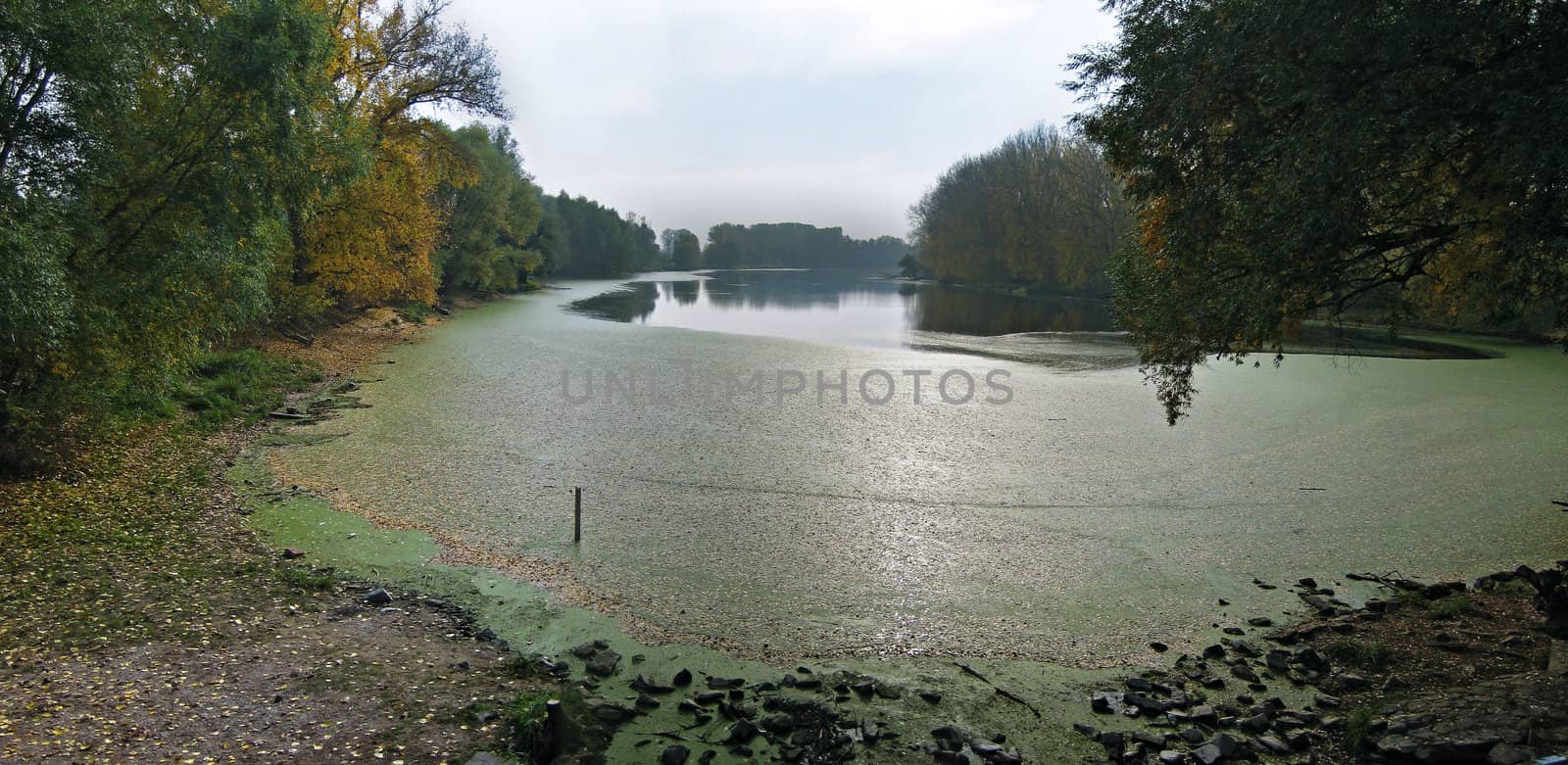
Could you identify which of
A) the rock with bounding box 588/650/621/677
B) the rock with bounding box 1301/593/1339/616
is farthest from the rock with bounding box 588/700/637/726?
the rock with bounding box 1301/593/1339/616

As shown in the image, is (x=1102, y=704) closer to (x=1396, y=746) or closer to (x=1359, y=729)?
(x=1359, y=729)

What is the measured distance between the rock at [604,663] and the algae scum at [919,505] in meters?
0.09

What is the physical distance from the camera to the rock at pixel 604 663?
432 centimetres

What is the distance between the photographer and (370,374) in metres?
14.0

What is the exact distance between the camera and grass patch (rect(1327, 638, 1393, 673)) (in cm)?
450

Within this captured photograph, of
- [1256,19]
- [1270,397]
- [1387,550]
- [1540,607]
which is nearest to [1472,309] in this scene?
[1387,550]

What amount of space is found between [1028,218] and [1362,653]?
53724 millimetres

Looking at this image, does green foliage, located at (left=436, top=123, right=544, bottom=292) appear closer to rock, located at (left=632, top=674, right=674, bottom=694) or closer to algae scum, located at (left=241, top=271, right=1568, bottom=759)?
algae scum, located at (left=241, top=271, right=1568, bottom=759)

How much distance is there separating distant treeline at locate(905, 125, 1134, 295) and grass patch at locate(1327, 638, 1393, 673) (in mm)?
35171

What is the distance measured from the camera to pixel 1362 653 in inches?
180

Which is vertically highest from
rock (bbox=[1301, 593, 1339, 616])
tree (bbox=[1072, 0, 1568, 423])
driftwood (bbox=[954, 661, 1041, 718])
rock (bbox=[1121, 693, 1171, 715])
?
tree (bbox=[1072, 0, 1568, 423])

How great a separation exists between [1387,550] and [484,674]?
6768 mm

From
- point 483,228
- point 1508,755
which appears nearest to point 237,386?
point 1508,755

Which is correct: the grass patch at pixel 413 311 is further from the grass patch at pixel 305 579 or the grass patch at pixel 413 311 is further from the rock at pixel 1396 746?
the rock at pixel 1396 746
